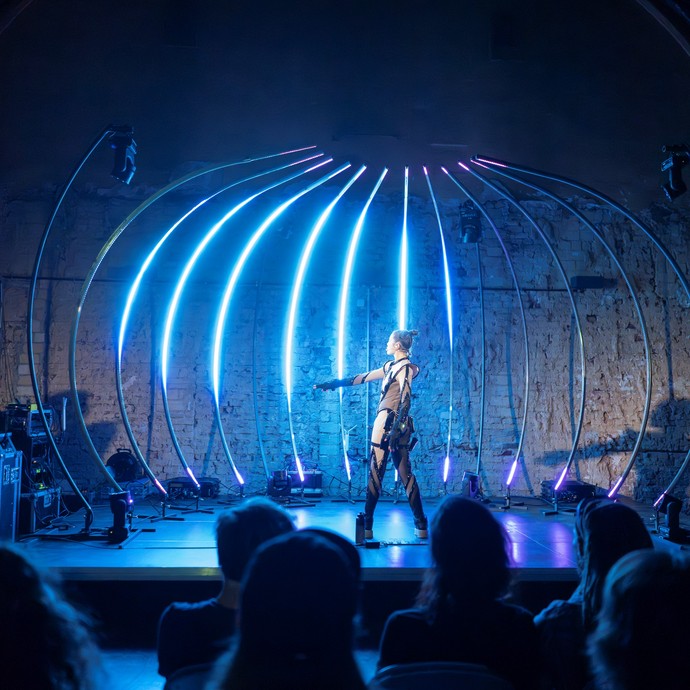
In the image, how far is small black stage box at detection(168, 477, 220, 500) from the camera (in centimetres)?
941

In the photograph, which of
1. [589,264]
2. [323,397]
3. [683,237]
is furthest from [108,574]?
[683,237]

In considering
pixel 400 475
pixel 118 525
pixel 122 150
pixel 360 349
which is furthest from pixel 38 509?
pixel 360 349

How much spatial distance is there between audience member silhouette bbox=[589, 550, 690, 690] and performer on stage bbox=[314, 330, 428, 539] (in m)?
5.07

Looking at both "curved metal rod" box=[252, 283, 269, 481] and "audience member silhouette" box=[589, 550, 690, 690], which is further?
"curved metal rod" box=[252, 283, 269, 481]

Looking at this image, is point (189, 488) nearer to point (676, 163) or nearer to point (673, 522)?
point (673, 522)

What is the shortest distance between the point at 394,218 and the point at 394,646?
9365 millimetres

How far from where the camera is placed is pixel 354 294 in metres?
10.7

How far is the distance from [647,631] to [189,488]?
8573 millimetres

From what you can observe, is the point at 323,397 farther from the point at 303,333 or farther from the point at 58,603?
the point at 58,603

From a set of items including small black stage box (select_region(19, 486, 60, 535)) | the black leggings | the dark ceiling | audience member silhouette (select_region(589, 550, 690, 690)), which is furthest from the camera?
the dark ceiling

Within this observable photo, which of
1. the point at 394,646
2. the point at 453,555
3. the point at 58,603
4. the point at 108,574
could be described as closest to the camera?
the point at 58,603

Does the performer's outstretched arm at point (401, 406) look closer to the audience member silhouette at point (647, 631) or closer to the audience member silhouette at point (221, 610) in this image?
the audience member silhouette at point (221, 610)

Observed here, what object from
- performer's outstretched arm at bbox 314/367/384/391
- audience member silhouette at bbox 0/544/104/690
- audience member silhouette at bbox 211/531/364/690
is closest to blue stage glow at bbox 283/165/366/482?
performer's outstretched arm at bbox 314/367/384/391

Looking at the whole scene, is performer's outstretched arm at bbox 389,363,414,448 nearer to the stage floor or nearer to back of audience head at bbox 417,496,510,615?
the stage floor
